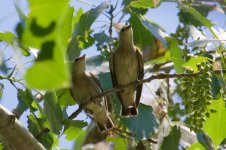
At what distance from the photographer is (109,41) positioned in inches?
141

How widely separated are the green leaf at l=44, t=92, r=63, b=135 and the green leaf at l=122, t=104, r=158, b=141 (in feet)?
2.29

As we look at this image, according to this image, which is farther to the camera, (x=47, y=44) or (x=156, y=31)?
(x=156, y=31)

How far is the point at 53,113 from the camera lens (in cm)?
239

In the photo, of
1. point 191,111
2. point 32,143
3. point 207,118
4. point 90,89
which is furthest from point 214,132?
point 90,89

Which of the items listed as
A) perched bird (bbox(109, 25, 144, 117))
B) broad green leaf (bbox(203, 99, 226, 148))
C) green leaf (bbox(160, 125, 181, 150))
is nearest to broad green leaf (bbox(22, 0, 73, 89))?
broad green leaf (bbox(203, 99, 226, 148))

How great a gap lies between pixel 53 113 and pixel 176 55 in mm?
913

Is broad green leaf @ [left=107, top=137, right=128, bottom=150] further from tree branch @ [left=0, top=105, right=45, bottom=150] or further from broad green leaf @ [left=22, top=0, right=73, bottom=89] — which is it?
broad green leaf @ [left=22, top=0, right=73, bottom=89]

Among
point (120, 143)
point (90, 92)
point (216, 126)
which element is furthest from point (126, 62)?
point (216, 126)

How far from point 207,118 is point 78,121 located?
2.35 ft

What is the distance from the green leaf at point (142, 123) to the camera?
3.04 metres

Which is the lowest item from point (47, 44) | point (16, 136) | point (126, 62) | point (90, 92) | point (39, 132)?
point (90, 92)

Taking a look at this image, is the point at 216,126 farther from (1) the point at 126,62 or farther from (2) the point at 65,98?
(1) the point at 126,62

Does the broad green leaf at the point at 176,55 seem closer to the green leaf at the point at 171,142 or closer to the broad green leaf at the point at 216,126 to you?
the broad green leaf at the point at 216,126

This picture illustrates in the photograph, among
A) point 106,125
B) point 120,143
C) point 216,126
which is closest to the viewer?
point 216,126
